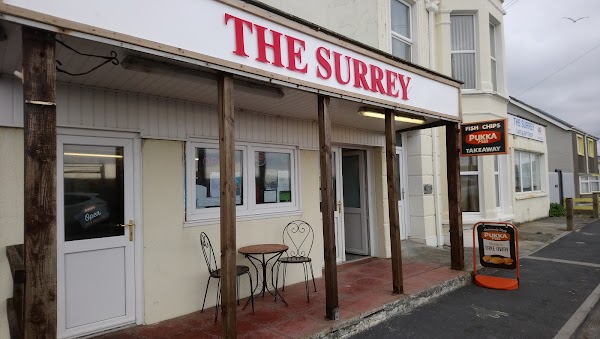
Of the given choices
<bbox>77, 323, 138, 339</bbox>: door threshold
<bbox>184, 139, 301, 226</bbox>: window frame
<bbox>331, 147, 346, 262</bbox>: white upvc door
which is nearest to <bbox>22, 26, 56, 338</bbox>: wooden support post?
<bbox>77, 323, 138, 339</bbox>: door threshold

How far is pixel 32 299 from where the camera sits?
2174 millimetres

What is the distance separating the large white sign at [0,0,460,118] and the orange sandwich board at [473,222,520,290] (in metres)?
2.73

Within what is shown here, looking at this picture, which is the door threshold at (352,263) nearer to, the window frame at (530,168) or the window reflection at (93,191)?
the window reflection at (93,191)

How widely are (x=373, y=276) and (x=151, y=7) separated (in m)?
5.21

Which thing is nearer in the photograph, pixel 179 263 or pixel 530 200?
pixel 179 263

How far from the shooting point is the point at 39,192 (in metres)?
2.23

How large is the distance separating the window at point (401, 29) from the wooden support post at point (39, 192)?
7.35m

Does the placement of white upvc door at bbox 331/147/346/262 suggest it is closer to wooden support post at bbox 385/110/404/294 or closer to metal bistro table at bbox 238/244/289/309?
metal bistro table at bbox 238/244/289/309

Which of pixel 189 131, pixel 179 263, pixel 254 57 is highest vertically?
pixel 254 57

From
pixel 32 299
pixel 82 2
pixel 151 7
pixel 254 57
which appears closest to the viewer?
pixel 32 299

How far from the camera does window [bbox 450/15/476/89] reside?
32.6 ft

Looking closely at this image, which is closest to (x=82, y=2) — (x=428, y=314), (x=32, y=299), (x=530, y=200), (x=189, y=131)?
(x=32, y=299)

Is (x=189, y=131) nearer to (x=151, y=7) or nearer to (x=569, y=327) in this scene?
(x=151, y=7)

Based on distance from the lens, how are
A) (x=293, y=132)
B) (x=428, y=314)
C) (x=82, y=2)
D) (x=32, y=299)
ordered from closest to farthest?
(x=32, y=299), (x=82, y=2), (x=428, y=314), (x=293, y=132)
